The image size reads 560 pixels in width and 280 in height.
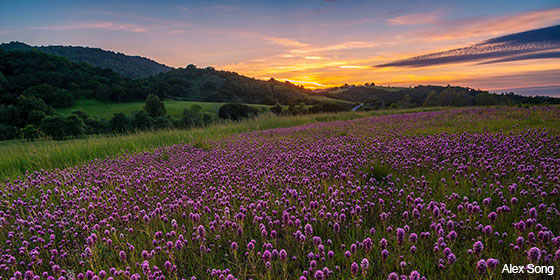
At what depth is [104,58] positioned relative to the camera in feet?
593

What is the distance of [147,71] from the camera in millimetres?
181250

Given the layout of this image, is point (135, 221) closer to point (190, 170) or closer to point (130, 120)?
point (190, 170)

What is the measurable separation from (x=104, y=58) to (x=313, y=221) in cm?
21998

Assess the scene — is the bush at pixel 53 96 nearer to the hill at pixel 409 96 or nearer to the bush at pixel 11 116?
the bush at pixel 11 116

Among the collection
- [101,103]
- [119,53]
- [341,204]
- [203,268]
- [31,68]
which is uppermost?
[119,53]

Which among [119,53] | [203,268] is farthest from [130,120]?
[119,53]

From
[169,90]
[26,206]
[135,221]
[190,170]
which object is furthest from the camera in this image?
[169,90]

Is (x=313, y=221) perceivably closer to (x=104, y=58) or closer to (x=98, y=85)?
(x=98, y=85)

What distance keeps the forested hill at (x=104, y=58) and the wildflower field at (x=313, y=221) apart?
184130mm

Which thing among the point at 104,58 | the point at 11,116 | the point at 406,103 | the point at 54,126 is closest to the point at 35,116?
the point at 11,116

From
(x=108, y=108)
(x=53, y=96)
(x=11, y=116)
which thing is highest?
(x=53, y=96)

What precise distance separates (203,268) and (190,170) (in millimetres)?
3612

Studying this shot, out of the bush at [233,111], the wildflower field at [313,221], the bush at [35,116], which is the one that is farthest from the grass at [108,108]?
the wildflower field at [313,221]

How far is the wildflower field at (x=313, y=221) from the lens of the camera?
7.75 feet
